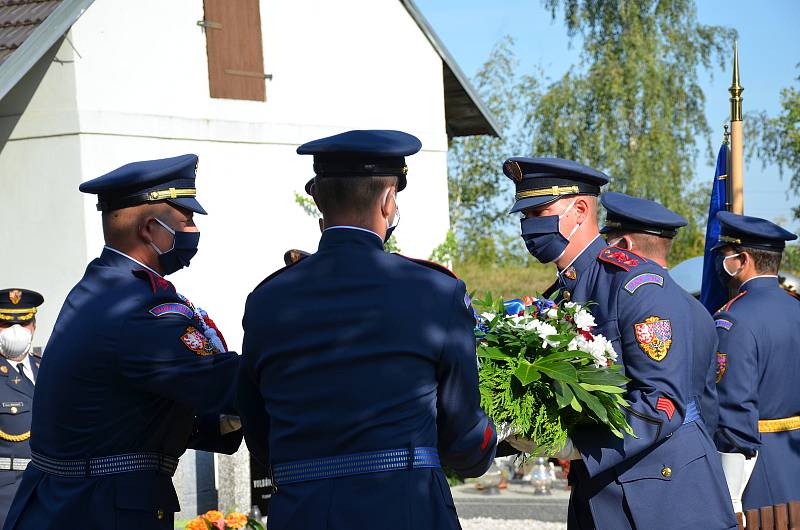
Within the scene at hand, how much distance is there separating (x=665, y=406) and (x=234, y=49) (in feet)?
31.0

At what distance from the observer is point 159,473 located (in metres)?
3.80

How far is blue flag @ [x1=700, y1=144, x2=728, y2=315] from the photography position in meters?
7.30

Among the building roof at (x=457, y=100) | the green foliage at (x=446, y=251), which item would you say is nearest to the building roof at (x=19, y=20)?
the building roof at (x=457, y=100)

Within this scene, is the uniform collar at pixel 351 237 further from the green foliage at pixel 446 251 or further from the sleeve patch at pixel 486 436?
the green foliage at pixel 446 251

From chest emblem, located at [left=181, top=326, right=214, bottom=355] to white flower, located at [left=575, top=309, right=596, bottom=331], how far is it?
4.34 ft

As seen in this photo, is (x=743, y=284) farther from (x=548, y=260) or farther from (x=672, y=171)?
(x=672, y=171)

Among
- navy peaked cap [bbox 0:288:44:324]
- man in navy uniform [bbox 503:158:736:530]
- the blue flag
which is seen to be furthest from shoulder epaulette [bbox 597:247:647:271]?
navy peaked cap [bbox 0:288:44:324]

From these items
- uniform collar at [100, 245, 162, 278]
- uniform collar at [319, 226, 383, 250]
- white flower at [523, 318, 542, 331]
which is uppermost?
uniform collar at [319, 226, 383, 250]

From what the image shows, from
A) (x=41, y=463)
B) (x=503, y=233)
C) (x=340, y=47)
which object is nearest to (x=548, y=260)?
(x=41, y=463)

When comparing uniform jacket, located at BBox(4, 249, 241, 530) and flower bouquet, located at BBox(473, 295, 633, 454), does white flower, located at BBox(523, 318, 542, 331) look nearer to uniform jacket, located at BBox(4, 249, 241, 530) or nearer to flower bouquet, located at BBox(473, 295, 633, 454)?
flower bouquet, located at BBox(473, 295, 633, 454)

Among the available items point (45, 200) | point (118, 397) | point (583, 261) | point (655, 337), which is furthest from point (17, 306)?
point (655, 337)

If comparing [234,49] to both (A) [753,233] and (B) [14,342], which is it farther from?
(A) [753,233]

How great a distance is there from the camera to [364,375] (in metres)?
2.98

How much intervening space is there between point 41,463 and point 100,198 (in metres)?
0.97
